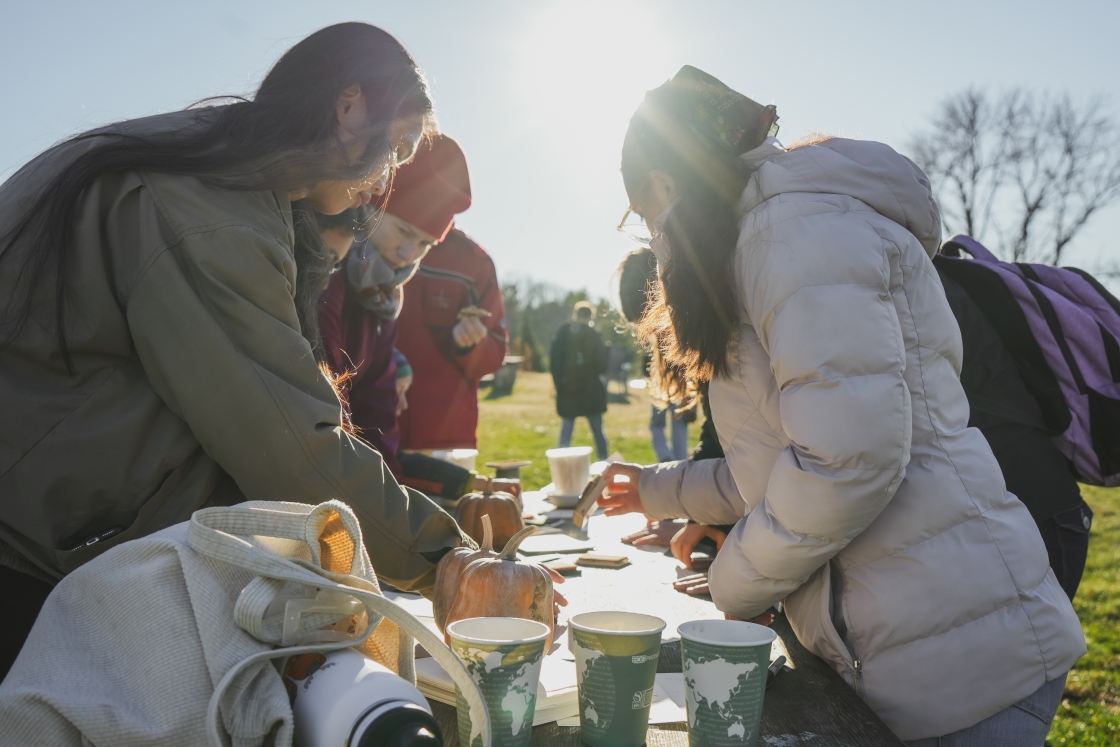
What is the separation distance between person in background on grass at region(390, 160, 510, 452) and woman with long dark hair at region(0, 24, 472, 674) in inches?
118

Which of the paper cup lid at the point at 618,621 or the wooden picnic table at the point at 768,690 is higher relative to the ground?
the paper cup lid at the point at 618,621

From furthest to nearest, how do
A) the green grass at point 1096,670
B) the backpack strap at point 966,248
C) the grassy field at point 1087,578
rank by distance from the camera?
the grassy field at point 1087,578
the green grass at point 1096,670
the backpack strap at point 966,248

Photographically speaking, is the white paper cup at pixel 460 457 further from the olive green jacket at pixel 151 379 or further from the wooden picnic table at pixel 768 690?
the olive green jacket at pixel 151 379

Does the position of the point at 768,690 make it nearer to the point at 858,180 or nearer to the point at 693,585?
the point at 693,585

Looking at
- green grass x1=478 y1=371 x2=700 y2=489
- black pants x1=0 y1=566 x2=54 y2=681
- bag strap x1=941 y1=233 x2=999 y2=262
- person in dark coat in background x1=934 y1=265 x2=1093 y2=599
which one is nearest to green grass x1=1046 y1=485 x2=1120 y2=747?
person in dark coat in background x1=934 y1=265 x2=1093 y2=599

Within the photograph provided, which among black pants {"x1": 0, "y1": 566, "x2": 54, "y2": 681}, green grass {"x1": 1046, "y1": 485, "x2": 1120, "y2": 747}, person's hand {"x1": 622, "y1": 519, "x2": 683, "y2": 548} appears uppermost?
black pants {"x1": 0, "y1": 566, "x2": 54, "y2": 681}

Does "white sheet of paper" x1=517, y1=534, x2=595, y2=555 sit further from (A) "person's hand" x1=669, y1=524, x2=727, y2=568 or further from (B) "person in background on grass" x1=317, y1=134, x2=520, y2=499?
(A) "person's hand" x1=669, y1=524, x2=727, y2=568

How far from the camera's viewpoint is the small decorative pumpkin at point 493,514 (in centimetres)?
248

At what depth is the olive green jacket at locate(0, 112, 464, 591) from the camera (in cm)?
122

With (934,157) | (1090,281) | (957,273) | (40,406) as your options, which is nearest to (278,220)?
(40,406)

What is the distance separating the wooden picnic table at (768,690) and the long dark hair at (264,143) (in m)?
0.96

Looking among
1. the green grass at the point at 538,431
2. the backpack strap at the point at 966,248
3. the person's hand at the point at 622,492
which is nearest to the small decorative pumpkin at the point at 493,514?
the person's hand at the point at 622,492

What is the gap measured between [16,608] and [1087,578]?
7096 mm

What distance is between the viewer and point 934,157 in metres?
20.9
